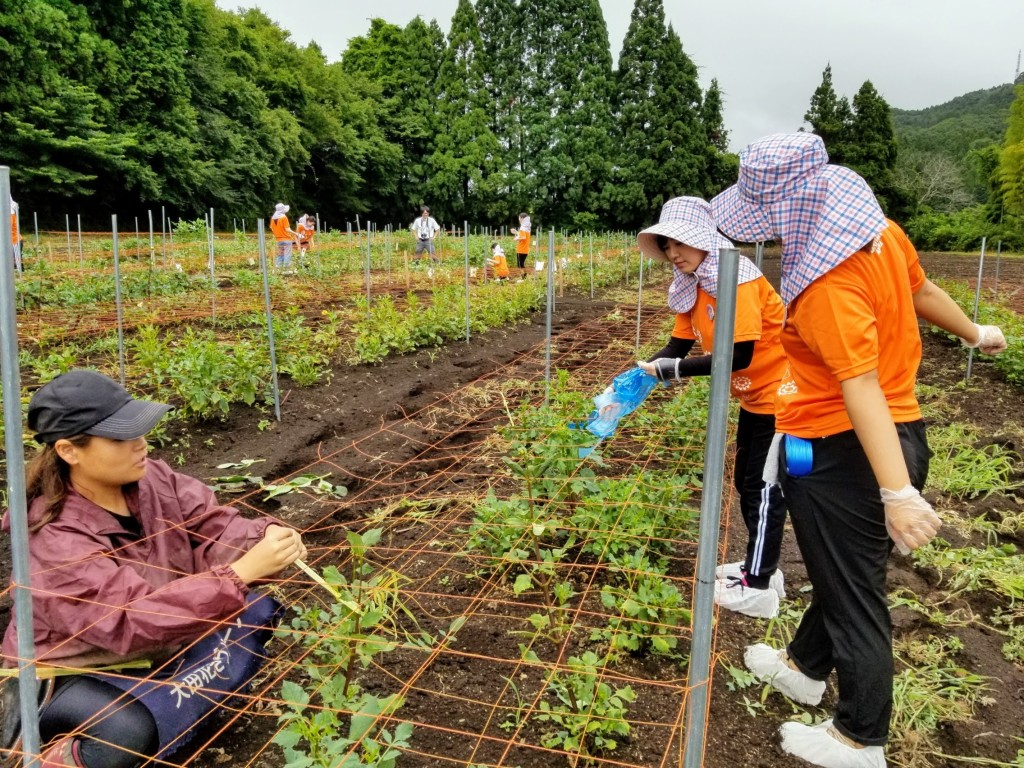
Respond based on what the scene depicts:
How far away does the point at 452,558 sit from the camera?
2777 millimetres

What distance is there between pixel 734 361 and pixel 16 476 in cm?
195

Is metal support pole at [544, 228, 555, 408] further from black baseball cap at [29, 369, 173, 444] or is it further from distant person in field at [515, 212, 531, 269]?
distant person in field at [515, 212, 531, 269]

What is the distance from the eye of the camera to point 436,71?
3338cm

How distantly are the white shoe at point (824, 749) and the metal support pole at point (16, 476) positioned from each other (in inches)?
67.0

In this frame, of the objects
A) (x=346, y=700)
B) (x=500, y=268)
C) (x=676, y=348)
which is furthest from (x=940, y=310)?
(x=500, y=268)

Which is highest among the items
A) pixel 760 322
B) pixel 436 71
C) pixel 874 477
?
pixel 436 71

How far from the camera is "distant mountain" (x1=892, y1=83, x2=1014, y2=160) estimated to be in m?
46.5

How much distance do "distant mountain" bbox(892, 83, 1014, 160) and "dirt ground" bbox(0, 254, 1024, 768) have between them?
3963 cm

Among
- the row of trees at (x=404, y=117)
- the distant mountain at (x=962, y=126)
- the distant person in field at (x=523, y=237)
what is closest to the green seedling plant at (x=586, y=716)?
the distant person in field at (x=523, y=237)

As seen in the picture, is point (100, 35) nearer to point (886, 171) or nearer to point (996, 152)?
point (886, 171)

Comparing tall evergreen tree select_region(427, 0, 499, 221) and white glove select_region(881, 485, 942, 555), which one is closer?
white glove select_region(881, 485, 942, 555)

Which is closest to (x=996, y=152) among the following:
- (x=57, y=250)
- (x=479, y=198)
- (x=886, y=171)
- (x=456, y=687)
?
(x=886, y=171)

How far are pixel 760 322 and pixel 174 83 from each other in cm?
2411

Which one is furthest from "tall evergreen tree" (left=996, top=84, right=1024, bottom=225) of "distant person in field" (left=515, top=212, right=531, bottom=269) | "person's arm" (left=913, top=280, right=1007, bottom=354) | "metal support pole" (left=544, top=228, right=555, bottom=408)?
"person's arm" (left=913, top=280, right=1007, bottom=354)
